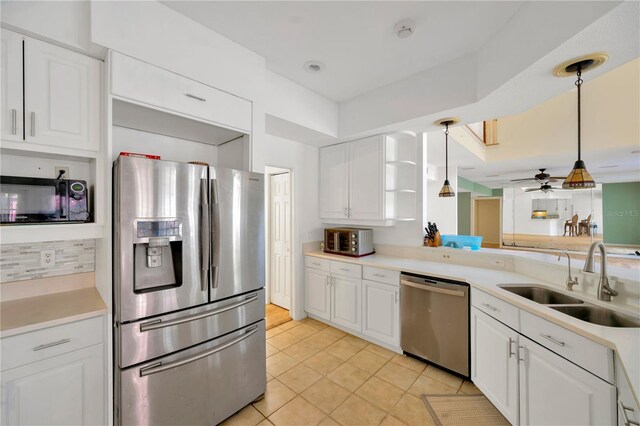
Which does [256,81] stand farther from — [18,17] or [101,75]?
[18,17]

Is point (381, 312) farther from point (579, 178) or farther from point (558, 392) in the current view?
point (579, 178)

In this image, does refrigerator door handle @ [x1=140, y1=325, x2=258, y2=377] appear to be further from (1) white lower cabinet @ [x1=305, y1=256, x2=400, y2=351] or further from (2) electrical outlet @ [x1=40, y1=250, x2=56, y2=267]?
(1) white lower cabinet @ [x1=305, y1=256, x2=400, y2=351]

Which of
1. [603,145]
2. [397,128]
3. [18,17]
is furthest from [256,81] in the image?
[603,145]

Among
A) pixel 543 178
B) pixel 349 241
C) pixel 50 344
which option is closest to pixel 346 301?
pixel 349 241

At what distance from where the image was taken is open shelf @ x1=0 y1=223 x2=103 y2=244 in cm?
132

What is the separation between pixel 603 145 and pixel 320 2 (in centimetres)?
401

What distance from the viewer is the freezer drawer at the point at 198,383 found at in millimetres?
1479

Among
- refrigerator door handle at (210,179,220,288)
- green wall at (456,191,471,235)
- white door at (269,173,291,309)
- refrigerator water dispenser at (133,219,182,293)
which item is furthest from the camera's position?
green wall at (456,191,471,235)

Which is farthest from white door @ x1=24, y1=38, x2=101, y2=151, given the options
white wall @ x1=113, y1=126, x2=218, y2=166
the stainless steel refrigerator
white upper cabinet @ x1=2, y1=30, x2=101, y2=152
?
white wall @ x1=113, y1=126, x2=218, y2=166

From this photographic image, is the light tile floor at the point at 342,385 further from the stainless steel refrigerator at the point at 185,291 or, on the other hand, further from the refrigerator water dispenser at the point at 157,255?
the refrigerator water dispenser at the point at 157,255

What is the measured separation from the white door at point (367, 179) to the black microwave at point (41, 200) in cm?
263

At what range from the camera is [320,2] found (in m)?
1.67

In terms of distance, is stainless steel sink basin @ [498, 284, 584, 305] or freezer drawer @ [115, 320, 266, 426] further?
stainless steel sink basin @ [498, 284, 584, 305]

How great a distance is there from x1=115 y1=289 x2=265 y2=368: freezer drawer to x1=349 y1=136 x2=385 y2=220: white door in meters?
1.78
